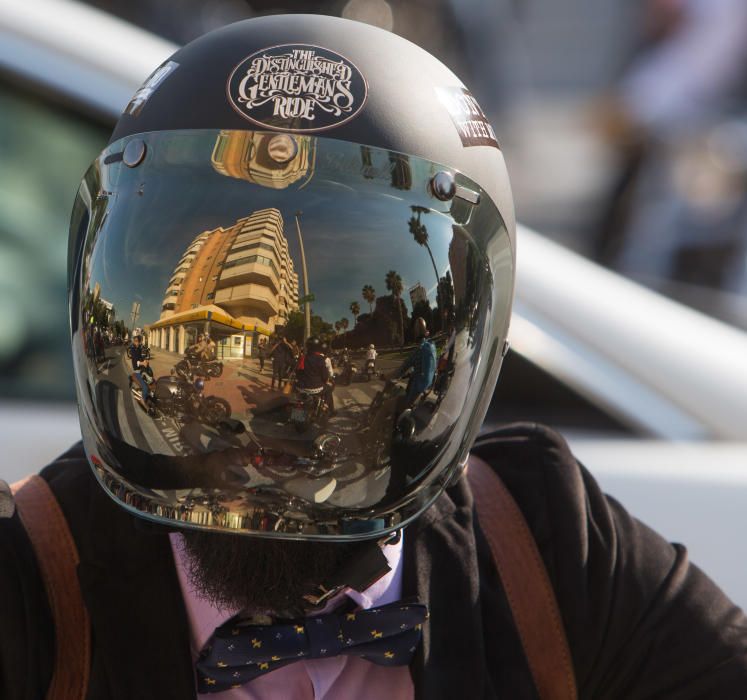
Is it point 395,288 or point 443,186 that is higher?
point 443,186

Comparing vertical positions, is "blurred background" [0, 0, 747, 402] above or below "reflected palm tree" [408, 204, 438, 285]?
below

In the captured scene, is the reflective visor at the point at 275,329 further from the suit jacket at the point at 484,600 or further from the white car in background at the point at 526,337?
the white car in background at the point at 526,337

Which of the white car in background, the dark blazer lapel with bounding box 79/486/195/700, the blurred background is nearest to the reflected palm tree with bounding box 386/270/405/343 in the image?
the dark blazer lapel with bounding box 79/486/195/700

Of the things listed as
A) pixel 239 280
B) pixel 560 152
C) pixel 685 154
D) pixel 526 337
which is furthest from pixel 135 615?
pixel 560 152

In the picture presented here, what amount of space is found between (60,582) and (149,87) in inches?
26.8

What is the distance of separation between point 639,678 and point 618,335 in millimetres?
885

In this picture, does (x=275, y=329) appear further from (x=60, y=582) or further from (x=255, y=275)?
(x=60, y=582)

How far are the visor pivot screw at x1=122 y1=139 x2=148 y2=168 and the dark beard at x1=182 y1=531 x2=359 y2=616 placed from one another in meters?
0.49

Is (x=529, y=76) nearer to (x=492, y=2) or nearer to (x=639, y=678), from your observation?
(x=492, y=2)

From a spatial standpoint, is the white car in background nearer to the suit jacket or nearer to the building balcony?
the suit jacket

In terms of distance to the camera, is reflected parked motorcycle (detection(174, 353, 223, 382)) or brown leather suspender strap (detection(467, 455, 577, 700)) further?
brown leather suspender strap (detection(467, 455, 577, 700))

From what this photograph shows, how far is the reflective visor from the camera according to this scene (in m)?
1.41

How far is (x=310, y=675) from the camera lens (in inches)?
62.4

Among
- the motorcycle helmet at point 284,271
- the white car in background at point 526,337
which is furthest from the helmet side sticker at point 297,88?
the white car in background at point 526,337
